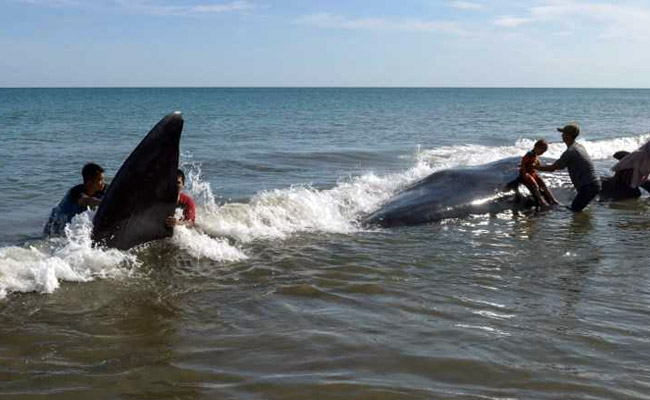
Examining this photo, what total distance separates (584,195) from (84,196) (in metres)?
7.77

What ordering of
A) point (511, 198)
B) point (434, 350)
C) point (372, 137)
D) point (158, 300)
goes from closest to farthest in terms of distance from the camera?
point (434, 350) < point (158, 300) < point (511, 198) < point (372, 137)

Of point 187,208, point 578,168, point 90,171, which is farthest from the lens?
point 578,168

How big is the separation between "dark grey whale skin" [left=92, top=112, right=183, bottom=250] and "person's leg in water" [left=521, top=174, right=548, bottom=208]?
6.26m

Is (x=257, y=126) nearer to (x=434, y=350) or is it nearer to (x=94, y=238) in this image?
(x=94, y=238)

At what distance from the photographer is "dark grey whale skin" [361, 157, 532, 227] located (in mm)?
10250

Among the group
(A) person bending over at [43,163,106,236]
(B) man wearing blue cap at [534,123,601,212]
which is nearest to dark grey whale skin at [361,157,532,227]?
(B) man wearing blue cap at [534,123,601,212]

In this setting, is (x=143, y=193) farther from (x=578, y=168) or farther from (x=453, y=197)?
(x=578, y=168)

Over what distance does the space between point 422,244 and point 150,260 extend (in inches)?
135

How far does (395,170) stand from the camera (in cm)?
1934

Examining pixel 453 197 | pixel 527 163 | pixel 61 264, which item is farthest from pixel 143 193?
pixel 527 163

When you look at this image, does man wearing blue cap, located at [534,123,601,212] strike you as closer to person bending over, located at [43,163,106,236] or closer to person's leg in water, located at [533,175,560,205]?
person's leg in water, located at [533,175,560,205]

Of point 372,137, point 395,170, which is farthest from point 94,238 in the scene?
point 372,137

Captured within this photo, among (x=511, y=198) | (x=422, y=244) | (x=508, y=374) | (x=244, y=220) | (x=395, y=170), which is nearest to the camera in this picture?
(x=508, y=374)

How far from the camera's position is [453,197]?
1081 centimetres
